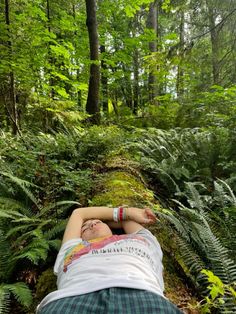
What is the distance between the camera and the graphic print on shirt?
6.50 ft

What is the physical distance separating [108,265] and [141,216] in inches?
28.7

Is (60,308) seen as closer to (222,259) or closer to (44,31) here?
(222,259)

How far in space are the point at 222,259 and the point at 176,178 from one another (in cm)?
225

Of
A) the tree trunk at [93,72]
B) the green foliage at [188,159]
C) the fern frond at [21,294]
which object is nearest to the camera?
the fern frond at [21,294]

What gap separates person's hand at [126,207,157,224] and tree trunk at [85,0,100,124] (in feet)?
20.2

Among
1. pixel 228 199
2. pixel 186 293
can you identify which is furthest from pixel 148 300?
pixel 228 199

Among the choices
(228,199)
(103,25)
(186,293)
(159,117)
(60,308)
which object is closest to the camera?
(60,308)

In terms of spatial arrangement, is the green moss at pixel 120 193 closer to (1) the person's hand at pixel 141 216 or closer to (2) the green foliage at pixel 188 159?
(1) the person's hand at pixel 141 216

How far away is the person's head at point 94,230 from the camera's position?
236 cm

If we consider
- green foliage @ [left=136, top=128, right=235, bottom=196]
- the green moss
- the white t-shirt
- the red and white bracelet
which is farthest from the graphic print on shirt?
green foliage @ [left=136, top=128, right=235, bottom=196]

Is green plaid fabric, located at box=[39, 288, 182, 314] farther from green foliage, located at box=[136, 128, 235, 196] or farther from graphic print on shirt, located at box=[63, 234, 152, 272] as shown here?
green foliage, located at box=[136, 128, 235, 196]

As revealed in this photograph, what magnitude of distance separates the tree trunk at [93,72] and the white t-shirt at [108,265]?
6510 mm

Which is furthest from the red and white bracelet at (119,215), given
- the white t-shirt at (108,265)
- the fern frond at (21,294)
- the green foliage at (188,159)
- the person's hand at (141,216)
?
the green foliage at (188,159)

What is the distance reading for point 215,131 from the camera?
557 cm
